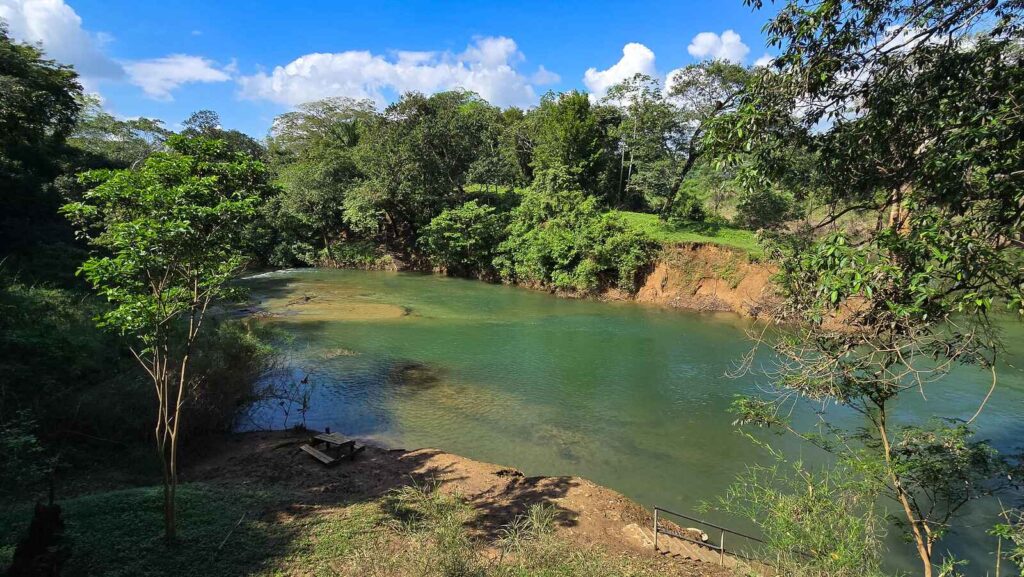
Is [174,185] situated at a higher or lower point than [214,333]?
higher

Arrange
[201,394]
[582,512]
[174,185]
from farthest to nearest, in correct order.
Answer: [201,394] < [582,512] < [174,185]

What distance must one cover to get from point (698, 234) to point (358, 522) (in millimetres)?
26002

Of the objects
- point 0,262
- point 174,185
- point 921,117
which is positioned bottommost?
point 0,262

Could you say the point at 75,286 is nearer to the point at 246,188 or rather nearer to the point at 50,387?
the point at 50,387

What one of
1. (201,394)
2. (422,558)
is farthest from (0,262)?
(422,558)

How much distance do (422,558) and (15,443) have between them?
6.14 meters

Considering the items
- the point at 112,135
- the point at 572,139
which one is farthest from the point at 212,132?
the point at 572,139

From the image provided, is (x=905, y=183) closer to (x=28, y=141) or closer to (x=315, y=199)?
(x=28, y=141)

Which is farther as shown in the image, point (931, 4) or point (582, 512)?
point (582, 512)

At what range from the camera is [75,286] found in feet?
49.6

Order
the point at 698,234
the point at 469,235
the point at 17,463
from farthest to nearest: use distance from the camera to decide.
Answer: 1. the point at 469,235
2. the point at 698,234
3. the point at 17,463

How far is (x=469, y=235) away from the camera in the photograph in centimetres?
3578

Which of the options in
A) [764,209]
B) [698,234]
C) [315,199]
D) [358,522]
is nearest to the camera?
[358,522]

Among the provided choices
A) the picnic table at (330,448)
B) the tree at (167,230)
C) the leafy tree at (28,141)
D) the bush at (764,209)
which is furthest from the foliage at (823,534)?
the bush at (764,209)
